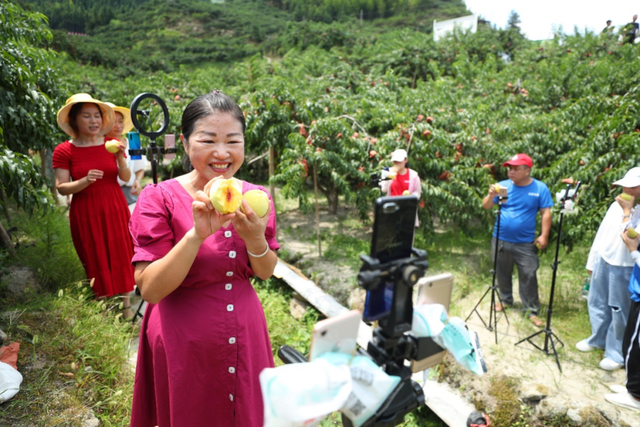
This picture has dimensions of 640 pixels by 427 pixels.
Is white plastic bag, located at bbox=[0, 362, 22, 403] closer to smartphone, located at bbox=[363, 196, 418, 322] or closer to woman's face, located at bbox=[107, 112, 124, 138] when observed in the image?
woman's face, located at bbox=[107, 112, 124, 138]

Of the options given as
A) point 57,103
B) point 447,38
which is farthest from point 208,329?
point 447,38

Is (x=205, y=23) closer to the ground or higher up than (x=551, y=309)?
higher up

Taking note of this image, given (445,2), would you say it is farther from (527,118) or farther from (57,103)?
(57,103)

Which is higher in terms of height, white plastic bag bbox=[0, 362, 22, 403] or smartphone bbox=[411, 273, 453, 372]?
smartphone bbox=[411, 273, 453, 372]

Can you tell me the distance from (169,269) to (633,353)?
3693mm

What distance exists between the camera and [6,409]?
7.49ft

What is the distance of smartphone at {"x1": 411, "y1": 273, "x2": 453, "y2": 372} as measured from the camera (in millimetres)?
979

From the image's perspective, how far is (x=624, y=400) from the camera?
3.31 m

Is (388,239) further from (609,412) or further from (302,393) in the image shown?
(609,412)

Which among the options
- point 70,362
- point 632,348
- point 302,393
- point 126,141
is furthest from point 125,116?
point 632,348

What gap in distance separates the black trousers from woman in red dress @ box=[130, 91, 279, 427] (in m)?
3.15

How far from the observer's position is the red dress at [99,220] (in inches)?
132

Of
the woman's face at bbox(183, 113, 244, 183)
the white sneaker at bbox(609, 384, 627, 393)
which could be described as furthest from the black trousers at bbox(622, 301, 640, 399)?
the woman's face at bbox(183, 113, 244, 183)

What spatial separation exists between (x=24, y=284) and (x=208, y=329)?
3.35 meters
